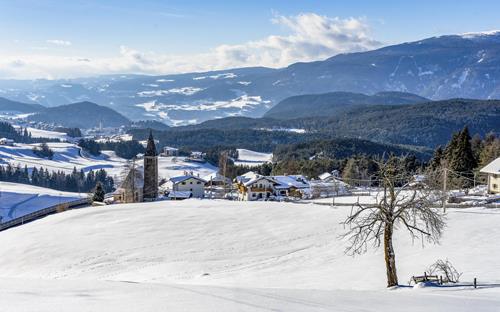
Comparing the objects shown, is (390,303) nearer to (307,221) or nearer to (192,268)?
(192,268)

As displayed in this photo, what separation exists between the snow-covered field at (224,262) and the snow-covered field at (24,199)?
55360 mm

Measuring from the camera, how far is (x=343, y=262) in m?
25.7

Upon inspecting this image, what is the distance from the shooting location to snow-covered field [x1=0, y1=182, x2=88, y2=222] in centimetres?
9349

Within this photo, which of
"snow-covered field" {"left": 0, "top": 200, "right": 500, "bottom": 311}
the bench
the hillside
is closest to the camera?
"snow-covered field" {"left": 0, "top": 200, "right": 500, "bottom": 311}

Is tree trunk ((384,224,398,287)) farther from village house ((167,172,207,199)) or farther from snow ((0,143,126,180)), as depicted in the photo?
snow ((0,143,126,180))

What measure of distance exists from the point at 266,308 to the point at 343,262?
1545 centimetres

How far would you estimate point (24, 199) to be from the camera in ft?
335

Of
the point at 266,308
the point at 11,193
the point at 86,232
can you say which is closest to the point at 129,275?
the point at 86,232

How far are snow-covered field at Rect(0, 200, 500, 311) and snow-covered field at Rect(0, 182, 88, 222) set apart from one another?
55.4m

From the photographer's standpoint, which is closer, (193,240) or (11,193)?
(193,240)

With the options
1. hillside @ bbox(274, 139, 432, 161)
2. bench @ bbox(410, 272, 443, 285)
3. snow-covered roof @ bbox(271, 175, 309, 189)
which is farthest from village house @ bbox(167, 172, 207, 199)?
hillside @ bbox(274, 139, 432, 161)

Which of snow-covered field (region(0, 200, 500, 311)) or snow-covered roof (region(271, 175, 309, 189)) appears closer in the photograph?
snow-covered field (region(0, 200, 500, 311))

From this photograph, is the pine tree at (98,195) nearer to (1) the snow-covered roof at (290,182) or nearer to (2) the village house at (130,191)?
(2) the village house at (130,191)

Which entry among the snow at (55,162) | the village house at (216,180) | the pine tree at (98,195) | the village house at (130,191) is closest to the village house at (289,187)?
the village house at (216,180)
